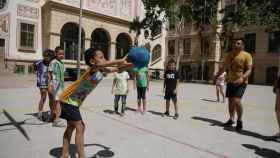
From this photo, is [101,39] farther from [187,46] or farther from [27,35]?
[187,46]

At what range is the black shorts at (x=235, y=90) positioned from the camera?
246 inches

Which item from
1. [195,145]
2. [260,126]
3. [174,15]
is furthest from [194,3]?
[195,145]

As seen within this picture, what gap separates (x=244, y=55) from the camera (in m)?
6.34

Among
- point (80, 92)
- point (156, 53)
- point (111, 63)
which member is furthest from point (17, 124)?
point (156, 53)

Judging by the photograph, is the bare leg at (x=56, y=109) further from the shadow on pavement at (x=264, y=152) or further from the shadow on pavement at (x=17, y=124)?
the shadow on pavement at (x=264, y=152)

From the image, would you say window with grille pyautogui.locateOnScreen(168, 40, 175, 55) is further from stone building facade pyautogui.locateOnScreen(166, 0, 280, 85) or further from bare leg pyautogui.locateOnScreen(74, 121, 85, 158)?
bare leg pyautogui.locateOnScreen(74, 121, 85, 158)

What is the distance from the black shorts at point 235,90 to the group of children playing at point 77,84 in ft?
5.61

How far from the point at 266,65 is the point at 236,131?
100 feet

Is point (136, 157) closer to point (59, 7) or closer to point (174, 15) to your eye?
point (59, 7)

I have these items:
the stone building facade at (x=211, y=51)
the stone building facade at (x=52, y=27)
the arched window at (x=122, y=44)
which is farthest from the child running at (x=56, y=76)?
the arched window at (x=122, y=44)

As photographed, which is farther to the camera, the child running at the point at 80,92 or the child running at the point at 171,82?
the child running at the point at 171,82

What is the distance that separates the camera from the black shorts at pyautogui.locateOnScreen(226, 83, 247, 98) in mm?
6254

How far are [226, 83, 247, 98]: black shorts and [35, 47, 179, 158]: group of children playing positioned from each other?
1.71 metres

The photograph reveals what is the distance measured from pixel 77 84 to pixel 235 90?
390cm
